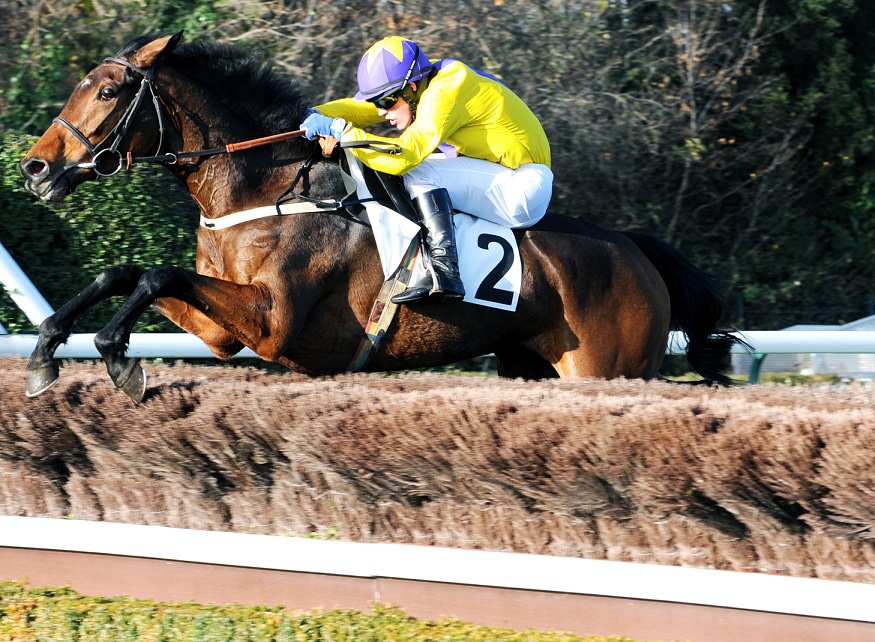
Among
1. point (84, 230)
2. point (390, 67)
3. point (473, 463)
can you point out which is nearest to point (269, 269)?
point (390, 67)

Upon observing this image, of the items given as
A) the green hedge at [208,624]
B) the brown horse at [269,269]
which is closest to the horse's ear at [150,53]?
the brown horse at [269,269]

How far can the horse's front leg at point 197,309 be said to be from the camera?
403 centimetres

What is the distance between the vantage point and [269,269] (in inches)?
175

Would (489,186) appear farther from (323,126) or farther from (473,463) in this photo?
(473,463)

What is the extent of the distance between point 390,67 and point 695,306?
210 centimetres

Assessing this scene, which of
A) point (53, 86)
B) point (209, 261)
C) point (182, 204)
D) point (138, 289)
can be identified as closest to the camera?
point (138, 289)

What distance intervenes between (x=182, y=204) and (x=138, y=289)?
11.5 ft

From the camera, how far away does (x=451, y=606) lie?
3.41 metres

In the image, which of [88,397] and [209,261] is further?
[209,261]

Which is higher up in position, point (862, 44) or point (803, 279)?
point (862, 44)

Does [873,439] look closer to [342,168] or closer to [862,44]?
[342,168]

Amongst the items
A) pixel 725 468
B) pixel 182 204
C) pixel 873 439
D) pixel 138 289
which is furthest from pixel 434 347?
pixel 182 204

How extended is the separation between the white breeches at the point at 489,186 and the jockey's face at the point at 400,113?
0.63ft

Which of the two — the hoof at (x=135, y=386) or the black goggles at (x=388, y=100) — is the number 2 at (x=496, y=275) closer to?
the black goggles at (x=388, y=100)
